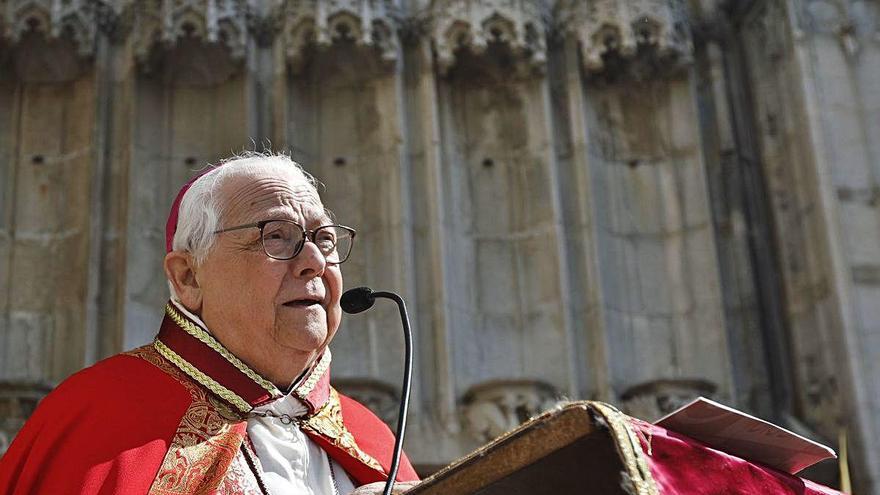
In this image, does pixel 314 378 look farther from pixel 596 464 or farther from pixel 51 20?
pixel 51 20

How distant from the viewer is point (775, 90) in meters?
7.47

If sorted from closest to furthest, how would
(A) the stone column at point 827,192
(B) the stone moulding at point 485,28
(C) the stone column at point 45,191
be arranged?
(A) the stone column at point 827,192 < (C) the stone column at point 45,191 < (B) the stone moulding at point 485,28

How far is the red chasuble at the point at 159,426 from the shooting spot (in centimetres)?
Result: 258

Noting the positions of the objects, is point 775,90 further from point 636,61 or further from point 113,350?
point 113,350

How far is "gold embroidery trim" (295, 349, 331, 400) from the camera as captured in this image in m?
2.90

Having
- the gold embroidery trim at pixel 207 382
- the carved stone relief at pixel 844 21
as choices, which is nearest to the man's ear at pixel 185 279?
the gold embroidery trim at pixel 207 382

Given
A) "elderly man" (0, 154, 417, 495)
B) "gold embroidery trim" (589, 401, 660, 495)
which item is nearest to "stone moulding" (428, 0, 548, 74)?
"elderly man" (0, 154, 417, 495)

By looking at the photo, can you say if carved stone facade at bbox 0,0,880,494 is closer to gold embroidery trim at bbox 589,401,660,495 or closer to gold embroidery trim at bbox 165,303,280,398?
gold embroidery trim at bbox 165,303,280,398

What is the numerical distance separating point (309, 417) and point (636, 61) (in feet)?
16.9

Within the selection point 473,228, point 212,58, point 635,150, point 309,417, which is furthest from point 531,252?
point 309,417

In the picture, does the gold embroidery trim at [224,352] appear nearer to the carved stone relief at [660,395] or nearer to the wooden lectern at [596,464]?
the wooden lectern at [596,464]

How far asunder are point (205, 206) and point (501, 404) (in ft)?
12.9

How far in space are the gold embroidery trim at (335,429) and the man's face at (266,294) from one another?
135 mm

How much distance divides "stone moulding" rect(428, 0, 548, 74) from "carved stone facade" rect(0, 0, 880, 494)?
0.01 metres
